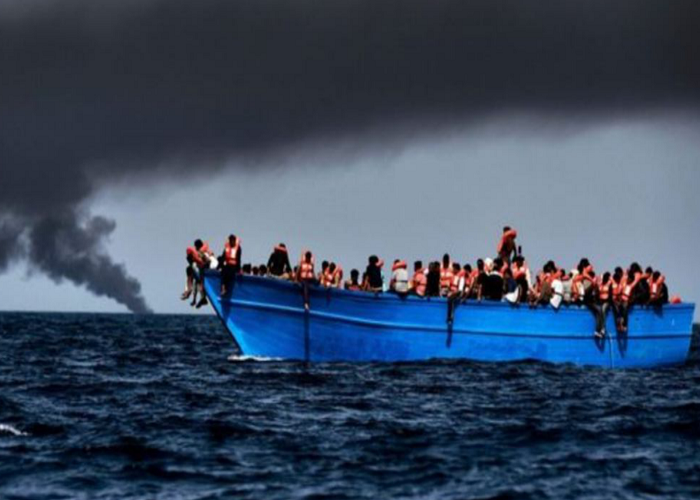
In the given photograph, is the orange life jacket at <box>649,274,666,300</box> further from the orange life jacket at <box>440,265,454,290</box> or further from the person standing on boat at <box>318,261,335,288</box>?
the person standing on boat at <box>318,261,335,288</box>

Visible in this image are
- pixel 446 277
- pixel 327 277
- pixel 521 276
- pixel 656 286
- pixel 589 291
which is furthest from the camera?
pixel 656 286

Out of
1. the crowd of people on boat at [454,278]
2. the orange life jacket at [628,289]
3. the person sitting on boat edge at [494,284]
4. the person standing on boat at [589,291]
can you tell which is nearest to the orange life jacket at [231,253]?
the crowd of people on boat at [454,278]

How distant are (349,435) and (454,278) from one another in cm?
1678

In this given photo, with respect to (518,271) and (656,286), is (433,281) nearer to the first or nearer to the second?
(518,271)

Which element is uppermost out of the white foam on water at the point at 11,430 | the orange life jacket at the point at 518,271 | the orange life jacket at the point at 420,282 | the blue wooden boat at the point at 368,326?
the orange life jacket at the point at 518,271

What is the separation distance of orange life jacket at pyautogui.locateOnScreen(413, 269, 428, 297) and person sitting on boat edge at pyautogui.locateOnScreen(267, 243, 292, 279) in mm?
3991

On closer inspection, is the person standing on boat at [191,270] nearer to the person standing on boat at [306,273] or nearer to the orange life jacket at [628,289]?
the person standing on boat at [306,273]

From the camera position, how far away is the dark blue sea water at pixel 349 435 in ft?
55.9

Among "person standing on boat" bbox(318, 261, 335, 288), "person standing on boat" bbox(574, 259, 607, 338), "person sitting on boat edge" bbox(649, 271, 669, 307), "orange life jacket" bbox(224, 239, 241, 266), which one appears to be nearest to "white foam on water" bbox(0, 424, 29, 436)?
"orange life jacket" bbox(224, 239, 241, 266)

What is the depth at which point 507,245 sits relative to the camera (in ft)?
128

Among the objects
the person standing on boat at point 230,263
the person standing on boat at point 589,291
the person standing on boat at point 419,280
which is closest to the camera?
the person standing on boat at point 230,263

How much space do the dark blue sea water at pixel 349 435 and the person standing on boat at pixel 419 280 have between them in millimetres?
2955

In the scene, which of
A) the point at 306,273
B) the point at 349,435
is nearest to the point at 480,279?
the point at 306,273

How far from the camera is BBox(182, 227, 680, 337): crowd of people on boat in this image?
120ft
